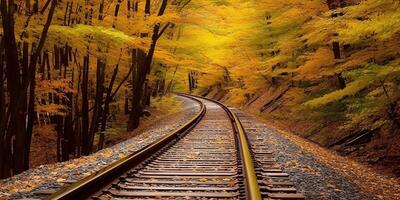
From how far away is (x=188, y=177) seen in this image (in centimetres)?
679

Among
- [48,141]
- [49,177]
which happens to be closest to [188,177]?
[49,177]

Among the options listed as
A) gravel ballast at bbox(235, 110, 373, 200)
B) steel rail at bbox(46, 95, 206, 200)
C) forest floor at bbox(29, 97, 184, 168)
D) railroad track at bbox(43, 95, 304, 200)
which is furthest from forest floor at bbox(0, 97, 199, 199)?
forest floor at bbox(29, 97, 184, 168)

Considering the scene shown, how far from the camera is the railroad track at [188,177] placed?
5504 millimetres

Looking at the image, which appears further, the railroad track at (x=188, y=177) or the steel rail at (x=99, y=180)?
the railroad track at (x=188, y=177)

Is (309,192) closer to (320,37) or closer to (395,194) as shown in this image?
(395,194)

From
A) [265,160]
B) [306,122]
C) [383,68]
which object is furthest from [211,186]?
[306,122]

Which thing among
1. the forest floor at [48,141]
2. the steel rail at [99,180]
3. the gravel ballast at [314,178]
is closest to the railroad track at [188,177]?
the steel rail at [99,180]

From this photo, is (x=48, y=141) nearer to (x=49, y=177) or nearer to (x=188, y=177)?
(x=49, y=177)

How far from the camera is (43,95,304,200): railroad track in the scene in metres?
5.50

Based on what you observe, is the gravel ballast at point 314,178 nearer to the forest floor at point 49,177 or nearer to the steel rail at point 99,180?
the steel rail at point 99,180

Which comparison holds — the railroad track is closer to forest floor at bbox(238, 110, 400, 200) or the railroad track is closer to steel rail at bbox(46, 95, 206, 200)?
steel rail at bbox(46, 95, 206, 200)

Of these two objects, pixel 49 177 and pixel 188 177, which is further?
pixel 49 177

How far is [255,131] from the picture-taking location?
47.9 feet

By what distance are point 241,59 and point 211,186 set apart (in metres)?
21.4
